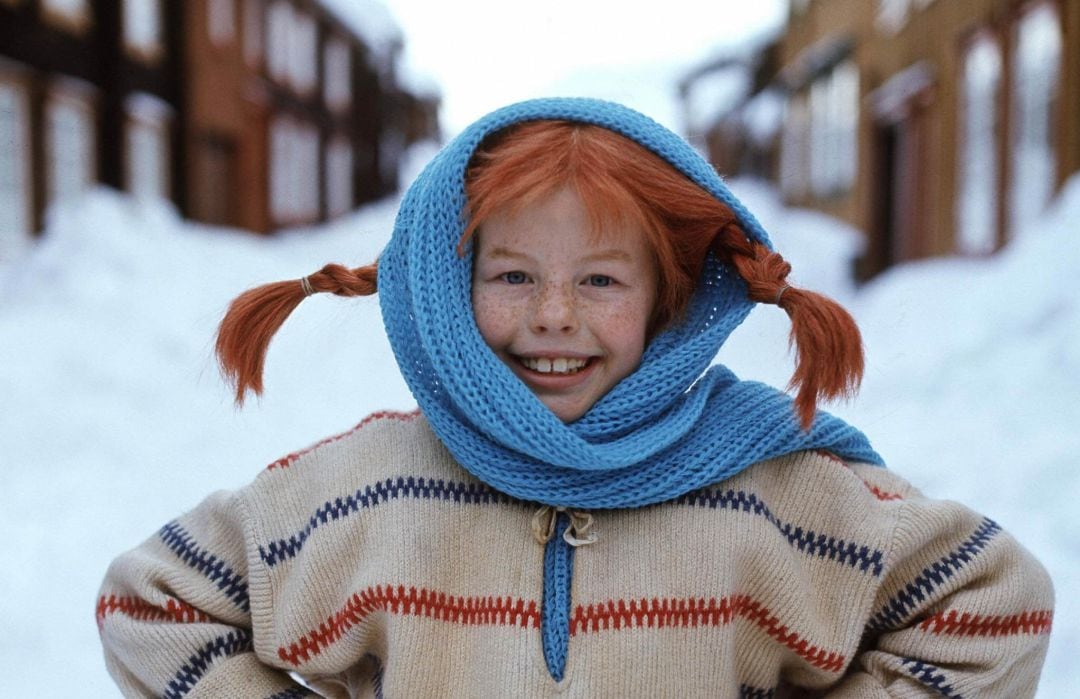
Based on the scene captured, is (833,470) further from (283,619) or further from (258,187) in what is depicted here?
(258,187)

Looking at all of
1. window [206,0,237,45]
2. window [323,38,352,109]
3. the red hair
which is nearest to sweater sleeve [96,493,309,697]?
the red hair

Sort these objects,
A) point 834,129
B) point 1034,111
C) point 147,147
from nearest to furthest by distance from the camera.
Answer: point 1034,111 → point 147,147 → point 834,129

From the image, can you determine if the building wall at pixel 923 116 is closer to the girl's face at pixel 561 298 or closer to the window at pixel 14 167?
the girl's face at pixel 561 298

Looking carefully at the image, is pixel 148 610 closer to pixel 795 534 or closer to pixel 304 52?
pixel 795 534

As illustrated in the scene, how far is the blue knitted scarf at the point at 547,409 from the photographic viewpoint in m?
1.55

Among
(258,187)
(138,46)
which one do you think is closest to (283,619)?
(138,46)

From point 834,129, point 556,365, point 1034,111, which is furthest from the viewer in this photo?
point 834,129

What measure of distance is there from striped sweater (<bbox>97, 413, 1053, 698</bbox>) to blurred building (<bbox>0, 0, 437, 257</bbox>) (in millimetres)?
8439

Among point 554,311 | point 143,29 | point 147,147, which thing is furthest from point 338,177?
point 554,311

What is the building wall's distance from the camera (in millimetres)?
7332

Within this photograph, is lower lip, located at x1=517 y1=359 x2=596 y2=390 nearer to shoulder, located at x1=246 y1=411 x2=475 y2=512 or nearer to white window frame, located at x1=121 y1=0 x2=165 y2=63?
shoulder, located at x1=246 y1=411 x2=475 y2=512

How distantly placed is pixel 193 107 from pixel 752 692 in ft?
42.3

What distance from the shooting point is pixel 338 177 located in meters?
21.3

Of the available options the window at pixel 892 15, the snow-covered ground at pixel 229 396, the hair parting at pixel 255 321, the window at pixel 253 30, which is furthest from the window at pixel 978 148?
the window at pixel 253 30
